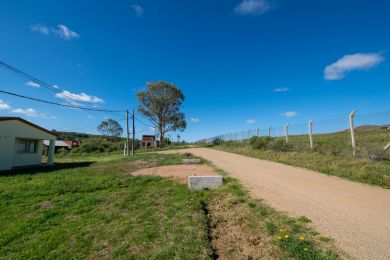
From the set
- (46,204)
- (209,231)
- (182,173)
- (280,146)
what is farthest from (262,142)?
(46,204)

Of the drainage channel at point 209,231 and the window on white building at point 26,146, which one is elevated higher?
the window on white building at point 26,146

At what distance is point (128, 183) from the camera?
8.52 meters

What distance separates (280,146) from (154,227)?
13568mm

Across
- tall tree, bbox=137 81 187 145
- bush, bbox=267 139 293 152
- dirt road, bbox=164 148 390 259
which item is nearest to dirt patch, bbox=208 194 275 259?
dirt road, bbox=164 148 390 259

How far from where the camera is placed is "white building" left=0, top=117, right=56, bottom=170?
49.0 ft

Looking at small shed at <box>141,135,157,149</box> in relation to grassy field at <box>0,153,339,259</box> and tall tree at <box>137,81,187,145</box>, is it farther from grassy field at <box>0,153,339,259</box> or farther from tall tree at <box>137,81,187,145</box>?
grassy field at <box>0,153,339,259</box>

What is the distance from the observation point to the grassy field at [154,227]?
3.32 meters

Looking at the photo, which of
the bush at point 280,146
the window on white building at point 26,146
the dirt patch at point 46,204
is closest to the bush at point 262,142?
the bush at point 280,146

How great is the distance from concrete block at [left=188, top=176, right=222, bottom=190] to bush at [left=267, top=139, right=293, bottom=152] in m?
9.59

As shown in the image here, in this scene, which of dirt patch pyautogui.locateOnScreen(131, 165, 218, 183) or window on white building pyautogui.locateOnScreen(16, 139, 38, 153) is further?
window on white building pyautogui.locateOnScreen(16, 139, 38, 153)

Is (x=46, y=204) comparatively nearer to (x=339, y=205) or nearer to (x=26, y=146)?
(x=339, y=205)

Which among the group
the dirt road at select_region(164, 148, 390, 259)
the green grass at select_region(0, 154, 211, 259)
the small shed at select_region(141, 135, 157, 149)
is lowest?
the green grass at select_region(0, 154, 211, 259)

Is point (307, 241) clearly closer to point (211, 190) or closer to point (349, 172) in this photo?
point (211, 190)

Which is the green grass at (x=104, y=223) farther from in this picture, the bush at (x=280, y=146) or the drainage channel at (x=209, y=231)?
the bush at (x=280, y=146)
